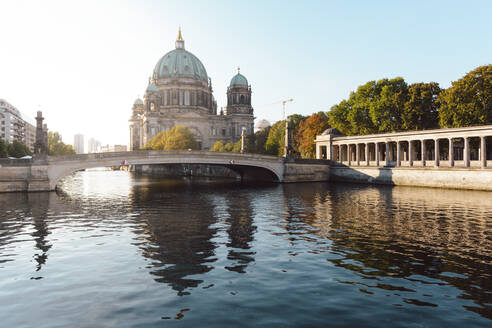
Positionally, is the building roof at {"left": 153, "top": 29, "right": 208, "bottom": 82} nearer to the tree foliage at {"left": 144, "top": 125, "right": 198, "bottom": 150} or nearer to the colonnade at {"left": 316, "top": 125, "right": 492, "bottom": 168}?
the tree foliage at {"left": 144, "top": 125, "right": 198, "bottom": 150}

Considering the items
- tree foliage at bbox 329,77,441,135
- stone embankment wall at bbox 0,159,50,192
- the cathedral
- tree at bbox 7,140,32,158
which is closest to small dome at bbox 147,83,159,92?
the cathedral

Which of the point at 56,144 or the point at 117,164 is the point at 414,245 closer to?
the point at 117,164

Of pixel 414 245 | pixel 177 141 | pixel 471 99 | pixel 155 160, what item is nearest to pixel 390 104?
pixel 471 99

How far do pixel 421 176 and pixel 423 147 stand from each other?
218 inches

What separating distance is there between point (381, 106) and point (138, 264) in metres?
59.1

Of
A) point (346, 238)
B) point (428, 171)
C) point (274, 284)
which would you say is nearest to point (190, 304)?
point (274, 284)

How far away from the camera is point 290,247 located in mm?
16453

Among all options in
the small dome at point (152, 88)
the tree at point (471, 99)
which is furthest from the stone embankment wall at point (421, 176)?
the small dome at point (152, 88)

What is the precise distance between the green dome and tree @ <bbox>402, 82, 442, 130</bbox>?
361ft

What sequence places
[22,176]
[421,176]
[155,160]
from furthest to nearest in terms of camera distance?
1. [421,176]
2. [155,160]
3. [22,176]

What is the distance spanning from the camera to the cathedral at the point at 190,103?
148625 millimetres

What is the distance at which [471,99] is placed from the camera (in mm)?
53000

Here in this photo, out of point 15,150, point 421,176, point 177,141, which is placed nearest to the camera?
point 421,176

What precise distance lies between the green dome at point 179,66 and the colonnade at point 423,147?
9463 cm
